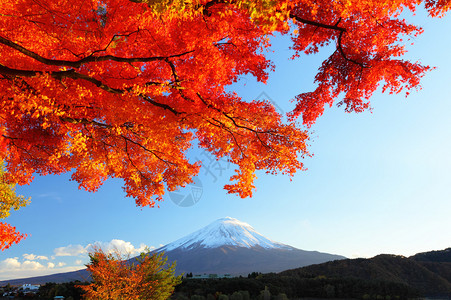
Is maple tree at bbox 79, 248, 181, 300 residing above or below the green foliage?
below

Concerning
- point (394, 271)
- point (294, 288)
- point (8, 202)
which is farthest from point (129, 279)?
point (394, 271)

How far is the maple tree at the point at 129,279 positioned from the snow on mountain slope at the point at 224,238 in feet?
340

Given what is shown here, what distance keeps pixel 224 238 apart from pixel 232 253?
19.2 metres

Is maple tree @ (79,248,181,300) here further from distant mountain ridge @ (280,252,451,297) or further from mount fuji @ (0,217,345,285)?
mount fuji @ (0,217,345,285)

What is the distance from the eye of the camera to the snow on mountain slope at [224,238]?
115250mm

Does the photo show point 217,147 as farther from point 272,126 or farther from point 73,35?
point 73,35

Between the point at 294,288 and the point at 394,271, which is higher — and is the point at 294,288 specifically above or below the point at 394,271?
below

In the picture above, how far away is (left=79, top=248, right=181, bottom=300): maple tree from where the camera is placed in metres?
10.0

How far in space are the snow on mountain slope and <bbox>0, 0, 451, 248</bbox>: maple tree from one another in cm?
10651

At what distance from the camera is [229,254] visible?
102 m

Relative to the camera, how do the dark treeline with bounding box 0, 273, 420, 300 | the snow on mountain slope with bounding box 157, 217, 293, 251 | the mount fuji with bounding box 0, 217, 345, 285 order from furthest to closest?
the snow on mountain slope with bounding box 157, 217, 293, 251 < the mount fuji with bounding box 0, 217, 345, 285 < the dark treeline with bounding box 0, 273, 420, 300

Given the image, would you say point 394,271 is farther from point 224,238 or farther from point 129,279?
point 224,238

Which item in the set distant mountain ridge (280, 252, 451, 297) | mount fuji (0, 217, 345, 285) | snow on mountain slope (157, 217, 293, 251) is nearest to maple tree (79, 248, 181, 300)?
distant mountain ridge (280, 252, 451, 297)

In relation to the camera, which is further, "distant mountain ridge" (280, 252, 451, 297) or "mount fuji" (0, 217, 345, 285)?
"mount fuji" (0, 217, 345, 285)
